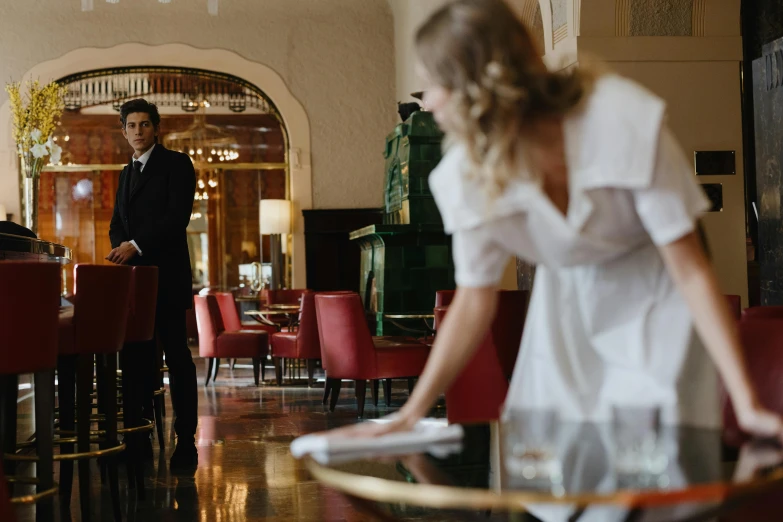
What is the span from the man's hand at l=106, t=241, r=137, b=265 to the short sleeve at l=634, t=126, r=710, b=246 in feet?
11.6

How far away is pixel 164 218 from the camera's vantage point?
4.61 metres

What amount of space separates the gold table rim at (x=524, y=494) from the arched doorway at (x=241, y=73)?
11246 mm

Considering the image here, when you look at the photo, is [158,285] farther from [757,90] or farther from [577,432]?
[577,432]

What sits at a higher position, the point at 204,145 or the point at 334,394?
the point at 204,145

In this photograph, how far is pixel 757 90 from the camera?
470 cm

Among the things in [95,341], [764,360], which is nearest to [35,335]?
[95,341]

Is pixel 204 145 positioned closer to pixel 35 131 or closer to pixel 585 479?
pixel 35 131

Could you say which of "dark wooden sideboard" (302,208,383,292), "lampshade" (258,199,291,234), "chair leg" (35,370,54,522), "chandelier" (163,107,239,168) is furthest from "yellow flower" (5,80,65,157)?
"chandelier" (163,107,239,168)

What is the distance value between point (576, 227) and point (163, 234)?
342 centimetres

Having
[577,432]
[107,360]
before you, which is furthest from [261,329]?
[577,432]

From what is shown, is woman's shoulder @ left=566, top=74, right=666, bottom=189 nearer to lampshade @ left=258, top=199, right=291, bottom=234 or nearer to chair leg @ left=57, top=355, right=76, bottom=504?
chair leg @ left=57, top=355, right=76, bottom=504

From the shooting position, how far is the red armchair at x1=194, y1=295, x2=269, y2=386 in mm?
9461

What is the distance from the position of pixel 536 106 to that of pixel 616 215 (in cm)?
21

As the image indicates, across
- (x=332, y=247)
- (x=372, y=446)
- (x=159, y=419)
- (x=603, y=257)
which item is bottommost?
(x=159, y=419)
